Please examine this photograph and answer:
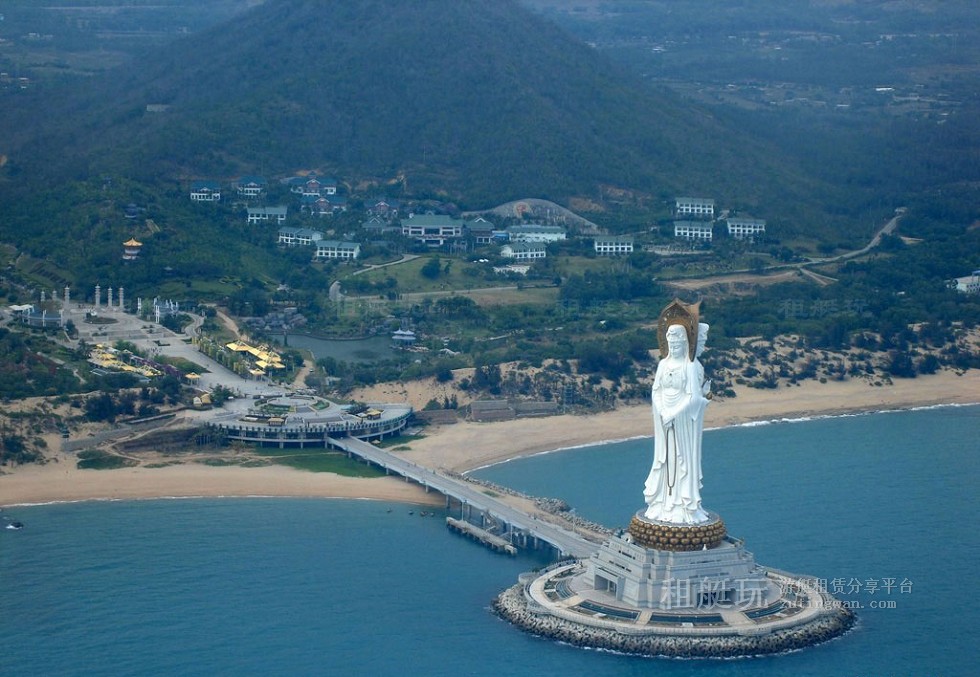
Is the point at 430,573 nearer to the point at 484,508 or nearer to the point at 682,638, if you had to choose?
the point at 484,508

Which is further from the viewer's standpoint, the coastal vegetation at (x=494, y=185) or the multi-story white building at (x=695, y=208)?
the multi-story white building at (x=695, y=208)

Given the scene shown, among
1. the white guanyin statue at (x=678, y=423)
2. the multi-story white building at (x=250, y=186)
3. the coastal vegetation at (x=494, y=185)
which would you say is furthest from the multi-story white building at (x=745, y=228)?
the white guanyin statue at (x=678, y=423)

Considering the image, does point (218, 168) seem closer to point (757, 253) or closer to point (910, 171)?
point (757, 253)

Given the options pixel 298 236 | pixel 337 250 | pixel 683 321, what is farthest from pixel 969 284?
pixel 683 321

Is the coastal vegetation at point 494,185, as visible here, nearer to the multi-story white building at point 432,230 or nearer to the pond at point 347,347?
the pond at point 347,347

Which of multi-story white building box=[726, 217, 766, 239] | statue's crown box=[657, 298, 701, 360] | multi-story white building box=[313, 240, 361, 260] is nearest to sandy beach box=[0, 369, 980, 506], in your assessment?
statue's crown box=[657, 298, 701, 360]

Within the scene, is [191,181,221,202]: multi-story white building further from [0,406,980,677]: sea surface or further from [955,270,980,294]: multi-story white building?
[0,406,980,677]: sea surface
